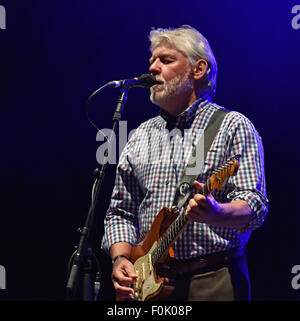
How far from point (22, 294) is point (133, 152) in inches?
65.0

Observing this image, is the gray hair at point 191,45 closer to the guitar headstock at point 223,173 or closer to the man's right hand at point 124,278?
the guitar headstock at point 223,173

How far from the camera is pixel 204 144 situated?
222 centimetres

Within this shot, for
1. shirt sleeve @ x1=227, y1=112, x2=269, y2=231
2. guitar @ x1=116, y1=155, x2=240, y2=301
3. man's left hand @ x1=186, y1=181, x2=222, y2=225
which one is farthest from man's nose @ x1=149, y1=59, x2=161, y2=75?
man's left hand @ x1=186, y1=181, x2=222, y2=225

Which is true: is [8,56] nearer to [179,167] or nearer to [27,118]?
[27,118]

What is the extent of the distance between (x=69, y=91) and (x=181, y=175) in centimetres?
167

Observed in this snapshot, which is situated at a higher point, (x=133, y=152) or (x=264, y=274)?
(x=133, y=152)

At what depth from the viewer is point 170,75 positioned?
243 centimetres

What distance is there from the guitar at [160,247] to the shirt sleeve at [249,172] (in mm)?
151

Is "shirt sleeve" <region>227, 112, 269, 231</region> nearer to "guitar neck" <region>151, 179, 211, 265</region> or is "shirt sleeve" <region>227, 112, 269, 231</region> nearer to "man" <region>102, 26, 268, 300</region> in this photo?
"man" <region>102, 26, 268, 300</region>

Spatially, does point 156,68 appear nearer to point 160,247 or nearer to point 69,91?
point 160,247

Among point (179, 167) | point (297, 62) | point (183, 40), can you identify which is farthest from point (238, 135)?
point (297, 62)

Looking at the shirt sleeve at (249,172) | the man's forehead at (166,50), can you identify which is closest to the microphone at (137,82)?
the man's forehead at (166,50)
